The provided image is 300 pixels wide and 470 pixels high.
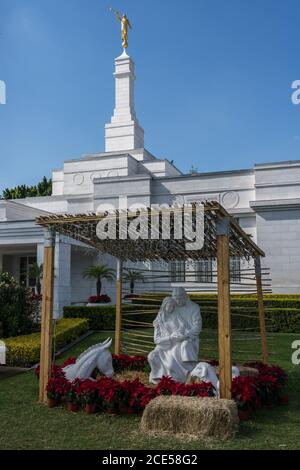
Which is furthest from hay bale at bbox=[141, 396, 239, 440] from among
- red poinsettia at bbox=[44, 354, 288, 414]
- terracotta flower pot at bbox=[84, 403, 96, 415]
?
terracotta flower pot at bbox=[84, 403, 96, 415]

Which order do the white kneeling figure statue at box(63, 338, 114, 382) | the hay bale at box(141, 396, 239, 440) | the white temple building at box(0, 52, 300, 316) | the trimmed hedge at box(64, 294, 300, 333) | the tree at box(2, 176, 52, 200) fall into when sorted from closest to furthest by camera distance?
the hay bale at box(141, 396, 239, 440), the white kneeling figure statue at box(63, 338, 114, 382), the trimmed hedge at box(64, 294, 300, 333), the white temple building at box(0, 52, 300, 316), the tree at box(2, 176, 52, 200)

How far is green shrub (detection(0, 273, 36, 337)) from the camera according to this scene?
519 inches

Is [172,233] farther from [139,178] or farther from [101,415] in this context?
[139,178]

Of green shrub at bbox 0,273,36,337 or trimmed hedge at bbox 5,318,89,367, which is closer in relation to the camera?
trimmed hedge at bbox 5,318,89,367

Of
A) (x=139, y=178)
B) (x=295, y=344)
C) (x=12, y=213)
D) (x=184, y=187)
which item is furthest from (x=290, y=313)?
(x=12, y=213)

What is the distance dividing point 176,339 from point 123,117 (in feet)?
77.7

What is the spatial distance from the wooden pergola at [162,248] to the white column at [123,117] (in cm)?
1985

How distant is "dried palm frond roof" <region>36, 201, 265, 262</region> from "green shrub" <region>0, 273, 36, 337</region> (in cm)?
430

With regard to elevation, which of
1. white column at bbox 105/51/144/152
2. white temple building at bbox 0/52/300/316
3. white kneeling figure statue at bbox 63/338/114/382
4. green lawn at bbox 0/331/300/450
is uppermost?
white column at bbox 105/51/144/152

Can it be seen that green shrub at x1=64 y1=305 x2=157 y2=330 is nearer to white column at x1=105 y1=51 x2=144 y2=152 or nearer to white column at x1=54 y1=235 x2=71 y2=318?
white column at x1=54 y1=235 x2=71 y2=318

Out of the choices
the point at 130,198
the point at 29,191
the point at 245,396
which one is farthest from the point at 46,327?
the point at 29,191

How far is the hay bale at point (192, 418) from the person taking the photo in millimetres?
5789

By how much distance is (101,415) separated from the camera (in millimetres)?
6996

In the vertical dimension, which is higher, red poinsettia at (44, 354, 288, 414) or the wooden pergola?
the wooden pergola
